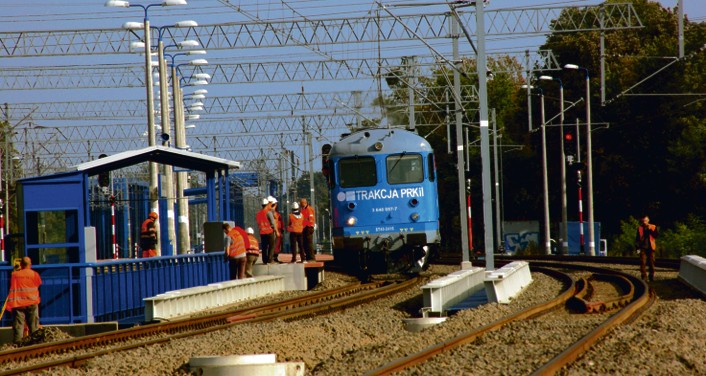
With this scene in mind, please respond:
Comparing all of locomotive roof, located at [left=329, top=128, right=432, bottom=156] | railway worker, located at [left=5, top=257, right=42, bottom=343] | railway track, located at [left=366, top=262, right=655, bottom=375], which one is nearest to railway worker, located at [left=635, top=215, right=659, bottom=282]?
railway track, located at [left=366, top=262, right=655, bottom=375]

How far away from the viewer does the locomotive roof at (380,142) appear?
2859cm

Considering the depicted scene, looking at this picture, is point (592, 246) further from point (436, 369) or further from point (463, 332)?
point (436, 369)

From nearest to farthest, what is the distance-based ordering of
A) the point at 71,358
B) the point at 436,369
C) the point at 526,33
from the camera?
1. the point at 436,369
2. the point at 71,358
3. the point at 526,33

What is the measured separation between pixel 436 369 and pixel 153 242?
1668cm

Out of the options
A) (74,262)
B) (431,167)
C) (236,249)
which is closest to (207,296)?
(74,262)

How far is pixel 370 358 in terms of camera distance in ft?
40.5

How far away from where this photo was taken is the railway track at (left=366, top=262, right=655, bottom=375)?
1121 centimetres

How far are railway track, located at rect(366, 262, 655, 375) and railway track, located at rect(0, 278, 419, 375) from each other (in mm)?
4094

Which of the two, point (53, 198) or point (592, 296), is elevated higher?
point (53, 198)

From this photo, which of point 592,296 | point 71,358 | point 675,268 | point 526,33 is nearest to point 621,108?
point 526,33

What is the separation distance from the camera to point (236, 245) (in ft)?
84.4

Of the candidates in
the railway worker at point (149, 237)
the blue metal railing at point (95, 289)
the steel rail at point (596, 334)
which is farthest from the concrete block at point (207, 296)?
the steel rail at point (596, 334)

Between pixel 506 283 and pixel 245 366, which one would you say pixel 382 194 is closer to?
pixel 506 283

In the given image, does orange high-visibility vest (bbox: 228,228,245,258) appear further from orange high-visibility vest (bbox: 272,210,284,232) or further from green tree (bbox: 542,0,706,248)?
green tree (bbox: 542,0,706,248)
